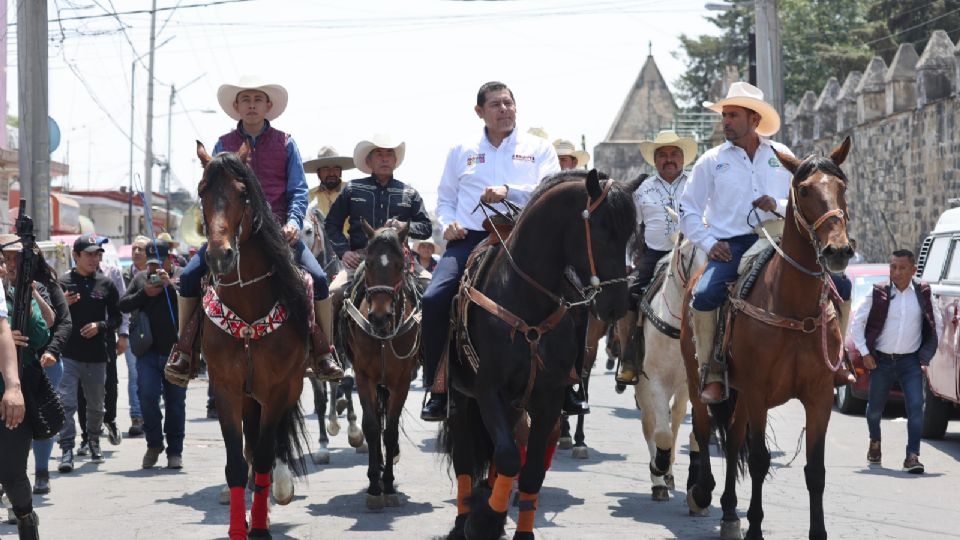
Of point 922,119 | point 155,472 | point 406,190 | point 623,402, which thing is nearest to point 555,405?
point 406,190

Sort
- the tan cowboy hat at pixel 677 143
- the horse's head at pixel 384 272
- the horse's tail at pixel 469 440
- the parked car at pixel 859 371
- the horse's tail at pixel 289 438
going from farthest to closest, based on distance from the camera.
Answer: the parked car at pixel 859 371, the tan cowboy hat at pixel 677 143, the horse's head at pixel 384 272, the horse's tail at pixel 289 438, the horse's tail at pixel 469 440

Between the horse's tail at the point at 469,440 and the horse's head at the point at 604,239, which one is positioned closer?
the horse's head at the point at 604,239

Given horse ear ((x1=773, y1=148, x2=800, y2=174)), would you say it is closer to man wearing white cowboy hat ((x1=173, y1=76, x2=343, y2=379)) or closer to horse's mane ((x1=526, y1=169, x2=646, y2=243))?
horse's mane ((x1=526, y1=169, x2=646, y2=243))

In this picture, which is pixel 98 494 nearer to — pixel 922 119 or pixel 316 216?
pixel 316 216

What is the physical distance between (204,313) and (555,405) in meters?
2.59

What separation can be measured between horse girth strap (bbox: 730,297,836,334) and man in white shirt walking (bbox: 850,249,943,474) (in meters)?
4.93

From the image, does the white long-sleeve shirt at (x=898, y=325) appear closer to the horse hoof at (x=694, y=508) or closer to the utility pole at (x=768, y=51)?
the horse hoof at (x=694, y=508)

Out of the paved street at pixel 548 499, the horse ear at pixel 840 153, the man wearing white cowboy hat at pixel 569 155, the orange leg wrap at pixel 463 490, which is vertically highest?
the man wearing white cowboy hat at pixel 569 155

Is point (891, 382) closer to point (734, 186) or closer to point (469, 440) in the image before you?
point (734, 186)

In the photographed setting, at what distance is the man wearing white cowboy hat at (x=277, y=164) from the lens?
9.64 metres

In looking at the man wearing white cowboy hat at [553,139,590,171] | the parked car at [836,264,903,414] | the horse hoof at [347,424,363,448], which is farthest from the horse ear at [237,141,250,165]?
the parked car at [836,264,903,414]

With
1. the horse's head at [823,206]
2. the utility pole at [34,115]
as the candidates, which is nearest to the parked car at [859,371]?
the horse's head at [823,206]

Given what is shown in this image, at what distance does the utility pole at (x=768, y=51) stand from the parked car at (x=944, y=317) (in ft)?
28.7

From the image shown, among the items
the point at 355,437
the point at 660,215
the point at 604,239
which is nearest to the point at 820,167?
the point at 604,239
